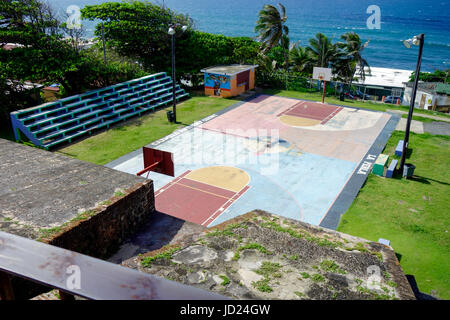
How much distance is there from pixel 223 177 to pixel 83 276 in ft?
60.9

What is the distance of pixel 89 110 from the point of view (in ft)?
87.0

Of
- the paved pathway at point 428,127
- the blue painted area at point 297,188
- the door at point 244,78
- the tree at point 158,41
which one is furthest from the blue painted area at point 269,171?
the tree at point 158,41

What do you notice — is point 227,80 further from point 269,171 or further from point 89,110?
point 269,171

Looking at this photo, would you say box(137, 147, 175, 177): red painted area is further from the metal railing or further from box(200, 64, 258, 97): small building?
box(200, 64, 258, 97): small building

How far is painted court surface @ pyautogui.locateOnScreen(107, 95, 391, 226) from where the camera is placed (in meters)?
17.6

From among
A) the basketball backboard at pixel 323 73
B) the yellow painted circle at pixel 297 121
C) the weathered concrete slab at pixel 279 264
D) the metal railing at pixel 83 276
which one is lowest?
the yellow painted circle at pixel 297 121

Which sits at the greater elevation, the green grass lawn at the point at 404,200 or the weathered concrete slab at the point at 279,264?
the weathered concrete slab at the point at 279,264

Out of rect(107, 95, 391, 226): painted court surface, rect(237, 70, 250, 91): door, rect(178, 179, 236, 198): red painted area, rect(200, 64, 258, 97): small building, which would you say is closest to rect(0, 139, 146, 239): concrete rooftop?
rect(107, 95, 391, 226): painted court surface

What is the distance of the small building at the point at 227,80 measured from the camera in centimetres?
3421

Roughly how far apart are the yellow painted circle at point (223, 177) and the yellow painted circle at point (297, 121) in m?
9.15

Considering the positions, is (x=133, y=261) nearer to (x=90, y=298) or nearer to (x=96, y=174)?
(x=96, y=174)

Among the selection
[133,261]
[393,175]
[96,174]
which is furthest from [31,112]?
[393,175]

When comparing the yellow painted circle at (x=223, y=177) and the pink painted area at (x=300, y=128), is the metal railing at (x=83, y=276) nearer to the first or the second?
the yellow painted circle at (x=223, y=177)

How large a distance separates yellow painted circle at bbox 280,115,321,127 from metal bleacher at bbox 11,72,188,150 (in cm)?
952
